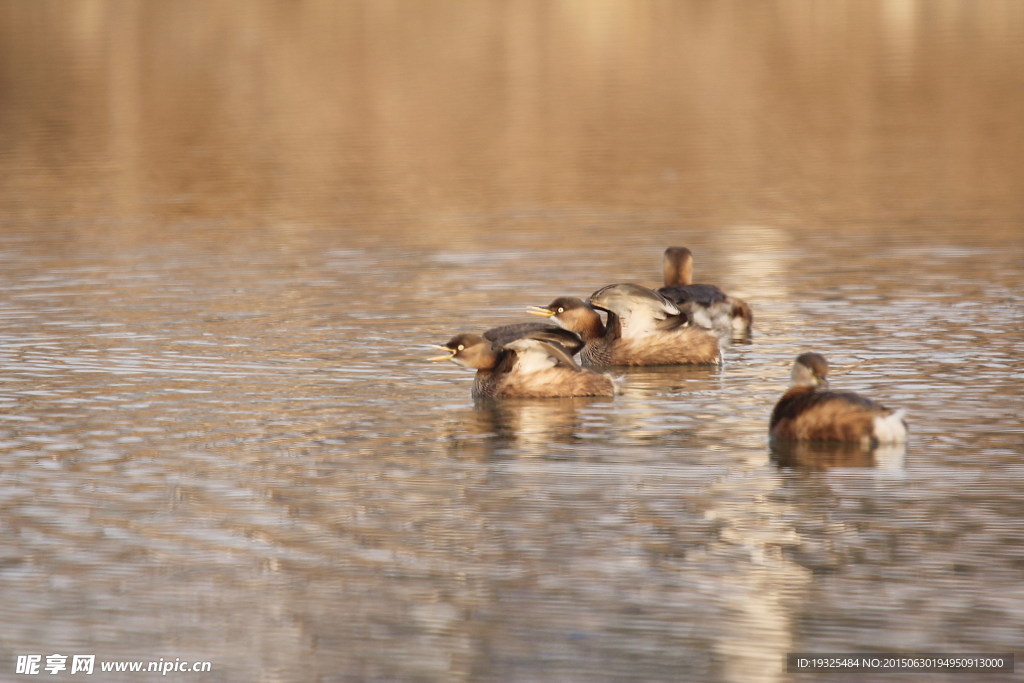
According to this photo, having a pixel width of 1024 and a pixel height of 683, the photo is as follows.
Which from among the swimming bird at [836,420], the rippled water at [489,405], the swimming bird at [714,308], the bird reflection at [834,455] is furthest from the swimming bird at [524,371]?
the bird reflection at [834,455]

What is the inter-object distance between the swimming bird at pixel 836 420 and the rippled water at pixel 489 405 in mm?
285

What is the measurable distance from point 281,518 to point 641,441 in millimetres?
3070

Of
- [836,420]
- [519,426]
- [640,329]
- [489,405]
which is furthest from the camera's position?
[640,329]

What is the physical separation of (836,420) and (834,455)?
0.99ft

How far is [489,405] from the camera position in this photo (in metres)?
15.6

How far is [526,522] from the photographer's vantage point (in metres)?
11.4

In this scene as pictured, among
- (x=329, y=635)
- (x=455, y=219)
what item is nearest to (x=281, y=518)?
(x=329, y=635)

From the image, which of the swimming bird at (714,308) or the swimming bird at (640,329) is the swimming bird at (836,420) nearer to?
the swimming bird at (640,329)

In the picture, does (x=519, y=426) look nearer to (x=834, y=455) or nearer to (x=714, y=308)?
(x=834, y=455)

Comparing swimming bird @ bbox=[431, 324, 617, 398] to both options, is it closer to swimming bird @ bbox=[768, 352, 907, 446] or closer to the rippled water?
the rippled water

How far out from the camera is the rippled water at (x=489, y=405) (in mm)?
9664

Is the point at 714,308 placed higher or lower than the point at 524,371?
higher

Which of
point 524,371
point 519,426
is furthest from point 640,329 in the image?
point 519,426

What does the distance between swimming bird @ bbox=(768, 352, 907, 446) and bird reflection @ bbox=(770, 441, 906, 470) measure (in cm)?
4
